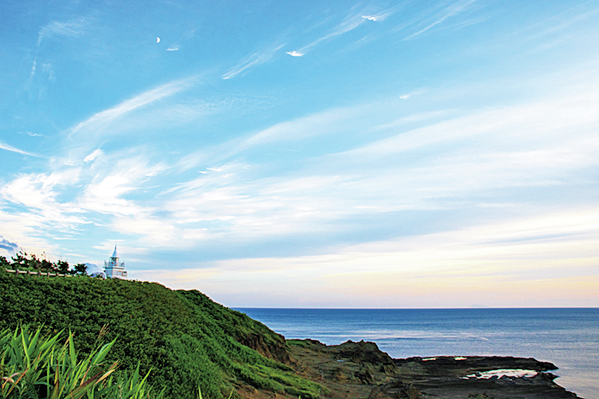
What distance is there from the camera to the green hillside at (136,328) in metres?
12.8

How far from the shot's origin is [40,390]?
5375mm

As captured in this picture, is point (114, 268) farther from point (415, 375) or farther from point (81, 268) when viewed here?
point (415, 375)

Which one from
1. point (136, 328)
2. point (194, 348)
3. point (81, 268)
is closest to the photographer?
point (136, 328)

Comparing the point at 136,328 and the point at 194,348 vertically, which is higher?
the point at 136,328

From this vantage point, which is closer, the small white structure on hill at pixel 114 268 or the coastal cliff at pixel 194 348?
the coastal cliff at pixel 194 348

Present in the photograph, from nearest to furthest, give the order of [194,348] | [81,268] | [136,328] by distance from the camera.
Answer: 1. [136,328]
2. [194,348]
3. [81,268]

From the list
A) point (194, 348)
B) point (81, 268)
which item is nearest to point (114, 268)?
point (81, 268)

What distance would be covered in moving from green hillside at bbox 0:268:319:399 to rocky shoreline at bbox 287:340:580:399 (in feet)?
19.7

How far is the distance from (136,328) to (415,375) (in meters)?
31.1

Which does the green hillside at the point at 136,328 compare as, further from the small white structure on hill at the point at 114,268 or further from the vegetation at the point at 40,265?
the small white structure on hill at the point at 114,268

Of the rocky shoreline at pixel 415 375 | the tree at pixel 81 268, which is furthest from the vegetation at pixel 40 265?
the rocky shoreline at pixel 415 375

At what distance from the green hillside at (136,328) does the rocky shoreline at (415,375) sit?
19.7ft

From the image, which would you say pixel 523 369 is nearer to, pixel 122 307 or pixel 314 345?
pixel 314 345

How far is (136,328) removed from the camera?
15148 millimetres
